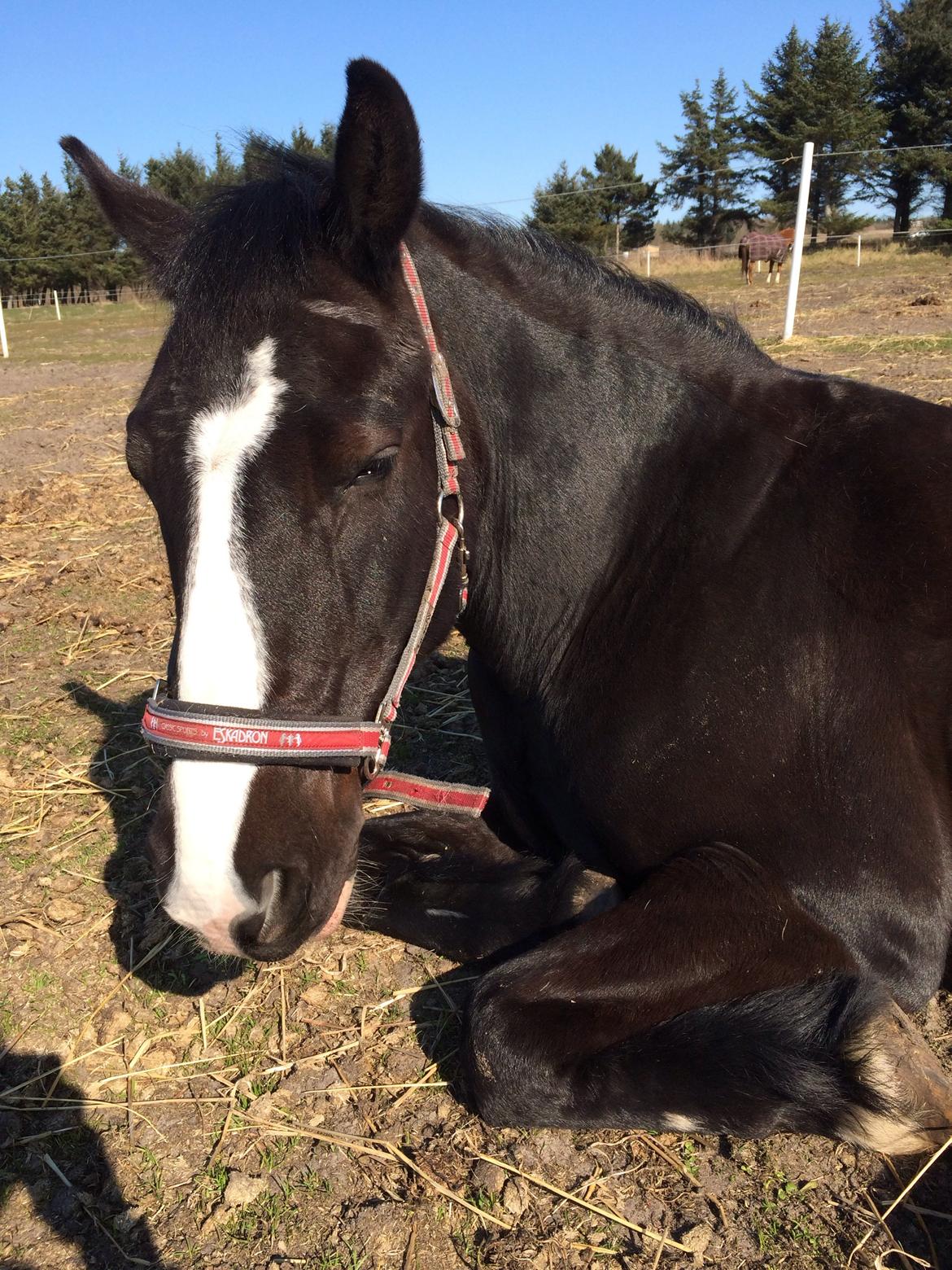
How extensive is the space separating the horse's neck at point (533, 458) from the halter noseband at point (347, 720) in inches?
6.3

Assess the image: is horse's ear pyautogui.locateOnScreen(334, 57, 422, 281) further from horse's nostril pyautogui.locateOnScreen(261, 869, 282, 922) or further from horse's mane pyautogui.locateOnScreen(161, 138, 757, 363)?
horse's nostril pyautogui.locateOnScreen(261, 869, 282, 922)

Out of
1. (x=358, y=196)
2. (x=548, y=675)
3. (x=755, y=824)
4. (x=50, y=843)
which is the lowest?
(x=50, y=843)

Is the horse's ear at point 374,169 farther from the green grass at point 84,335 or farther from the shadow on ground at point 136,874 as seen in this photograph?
the green grass at point 84,335

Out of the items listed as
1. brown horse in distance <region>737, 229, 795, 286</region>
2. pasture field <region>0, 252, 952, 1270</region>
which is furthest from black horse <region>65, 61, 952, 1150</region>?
brown horse in distance <region>737, 229, 795, 286</region>

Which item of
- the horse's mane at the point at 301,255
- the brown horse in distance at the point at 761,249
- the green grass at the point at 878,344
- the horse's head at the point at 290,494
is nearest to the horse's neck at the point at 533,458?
the horse's mane at the point at 301,255

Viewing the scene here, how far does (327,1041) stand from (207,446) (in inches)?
64.3

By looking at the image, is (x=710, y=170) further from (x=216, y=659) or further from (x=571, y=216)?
(x=216, y=659)

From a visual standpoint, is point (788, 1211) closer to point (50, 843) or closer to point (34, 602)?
point (50, 843)

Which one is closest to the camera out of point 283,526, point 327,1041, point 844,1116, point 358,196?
point 283,526

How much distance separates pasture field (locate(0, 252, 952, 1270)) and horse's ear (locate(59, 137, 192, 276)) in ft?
0.63

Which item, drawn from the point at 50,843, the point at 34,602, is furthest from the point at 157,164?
the point at 50,843

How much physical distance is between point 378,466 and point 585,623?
0.80m

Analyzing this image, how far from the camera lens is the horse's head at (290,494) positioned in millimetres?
1663

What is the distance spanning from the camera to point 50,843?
341 cm
